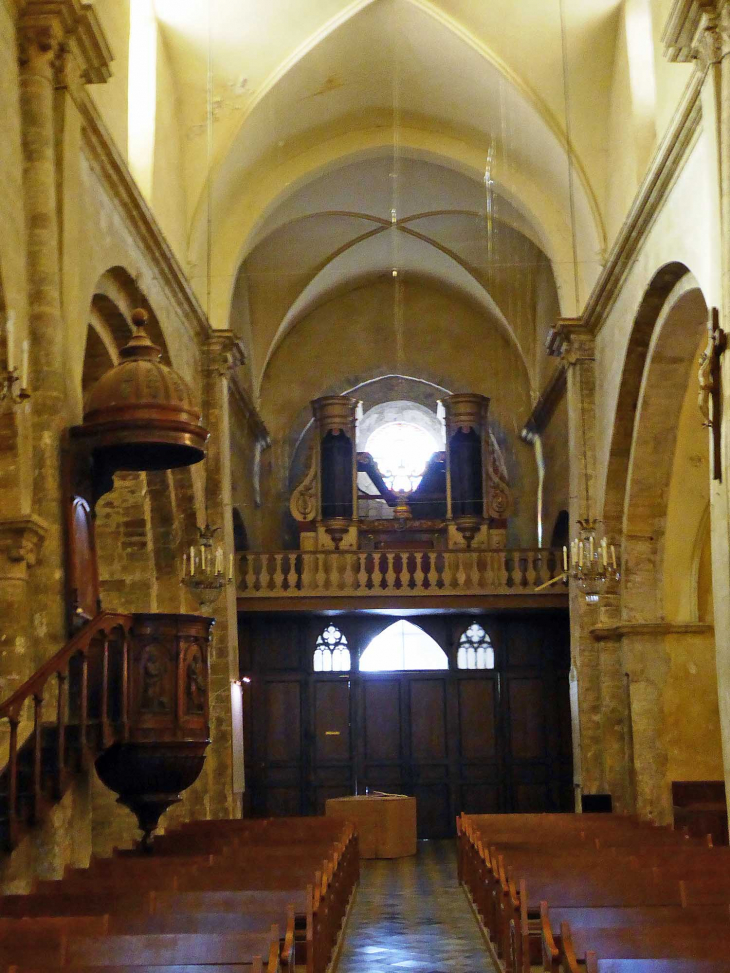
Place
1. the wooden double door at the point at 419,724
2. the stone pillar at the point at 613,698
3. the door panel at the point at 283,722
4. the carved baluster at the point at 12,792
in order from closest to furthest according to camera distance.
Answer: the carved baluster at the point at 12,792
the stone pillar at the point at 613,698
the wooden double door at the point at 419,724
the door panel at the point at 283,722

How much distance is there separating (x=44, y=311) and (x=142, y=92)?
607 cm

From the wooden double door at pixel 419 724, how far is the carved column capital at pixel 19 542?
10446mm

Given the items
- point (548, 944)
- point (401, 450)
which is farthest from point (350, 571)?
point (548, 944)

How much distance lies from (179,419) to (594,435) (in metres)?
8.42

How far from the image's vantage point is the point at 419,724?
19.1 m

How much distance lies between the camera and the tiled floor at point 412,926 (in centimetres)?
798

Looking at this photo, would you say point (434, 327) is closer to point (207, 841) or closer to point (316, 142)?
point (316, 142)

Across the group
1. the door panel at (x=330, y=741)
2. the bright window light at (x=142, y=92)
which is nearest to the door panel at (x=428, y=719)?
the door panel at (x=330, y=741)

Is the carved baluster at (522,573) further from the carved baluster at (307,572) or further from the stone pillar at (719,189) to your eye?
the stone pillar at (719,189)

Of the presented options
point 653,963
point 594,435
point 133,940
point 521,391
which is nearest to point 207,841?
point 133,940

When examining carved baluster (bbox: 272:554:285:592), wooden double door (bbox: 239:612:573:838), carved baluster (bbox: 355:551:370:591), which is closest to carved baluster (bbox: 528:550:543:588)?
wooden double door (bbox: 239:612:573:838)

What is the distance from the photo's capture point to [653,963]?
4.53m

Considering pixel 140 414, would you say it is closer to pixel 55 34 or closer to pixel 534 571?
pixel 55 34

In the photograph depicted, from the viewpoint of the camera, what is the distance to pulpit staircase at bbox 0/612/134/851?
675 centimetres
